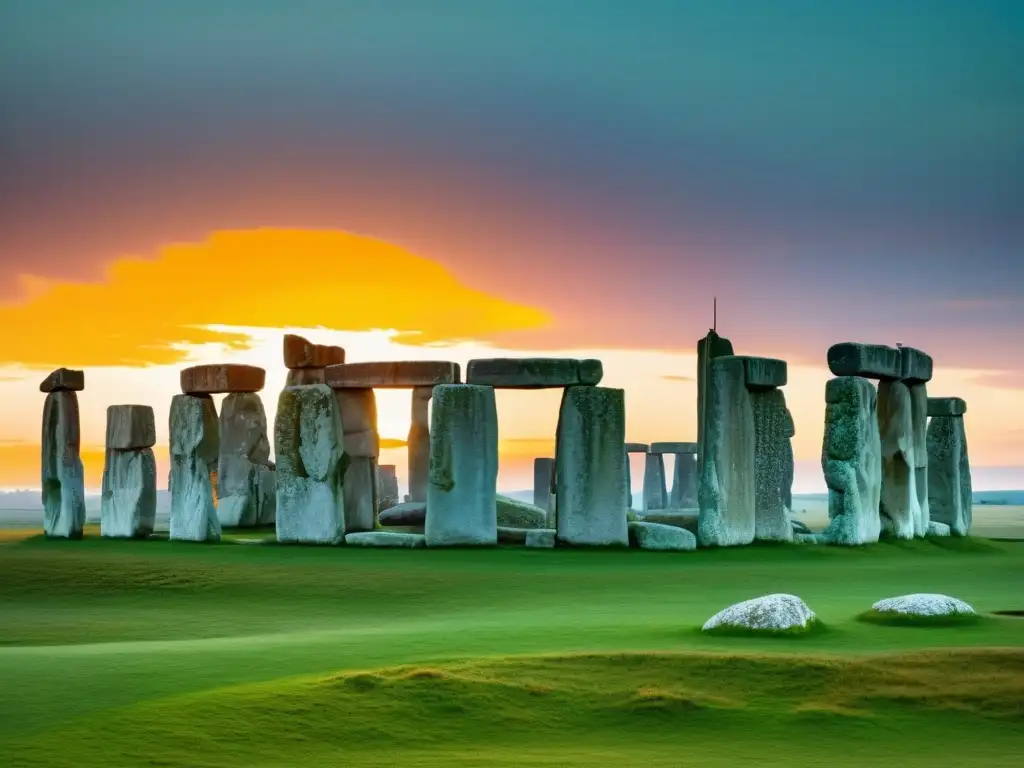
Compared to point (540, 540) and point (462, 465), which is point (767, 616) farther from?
point (462, 465)

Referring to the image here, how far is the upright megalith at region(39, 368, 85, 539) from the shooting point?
3089cm

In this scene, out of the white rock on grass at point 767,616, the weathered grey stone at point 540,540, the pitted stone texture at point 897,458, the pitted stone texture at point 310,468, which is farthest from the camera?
the pitted stone texture at point 897,458

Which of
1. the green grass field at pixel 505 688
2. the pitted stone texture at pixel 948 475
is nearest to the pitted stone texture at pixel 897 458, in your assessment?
the pitted stone texture at pixel 948 475

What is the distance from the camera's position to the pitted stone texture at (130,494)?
30.2 metres

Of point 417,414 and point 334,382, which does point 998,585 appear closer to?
point 334,382

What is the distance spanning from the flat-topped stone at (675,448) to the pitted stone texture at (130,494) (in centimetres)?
2503

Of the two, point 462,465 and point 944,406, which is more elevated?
point 944,406

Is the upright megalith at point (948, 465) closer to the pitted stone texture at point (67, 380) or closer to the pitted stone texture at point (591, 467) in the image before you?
the pitted stone texture at point (591, 467)

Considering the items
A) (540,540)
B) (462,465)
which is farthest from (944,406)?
(462,465)

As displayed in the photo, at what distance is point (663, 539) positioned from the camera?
89.3 ft

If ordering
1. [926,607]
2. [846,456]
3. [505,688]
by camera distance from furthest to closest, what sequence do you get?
[846,456] → [926,607] → [505,688]

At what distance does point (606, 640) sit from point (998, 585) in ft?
34.3

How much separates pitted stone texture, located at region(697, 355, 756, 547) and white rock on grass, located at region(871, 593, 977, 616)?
10.7 m

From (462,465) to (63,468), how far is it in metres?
9.56
